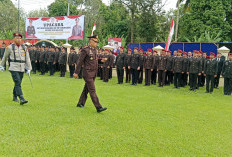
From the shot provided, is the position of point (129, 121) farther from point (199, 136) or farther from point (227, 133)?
→ point (227, 133)

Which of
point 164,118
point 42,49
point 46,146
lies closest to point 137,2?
point 42,49

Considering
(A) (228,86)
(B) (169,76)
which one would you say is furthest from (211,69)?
(B) (169,76)

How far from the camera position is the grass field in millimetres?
4324

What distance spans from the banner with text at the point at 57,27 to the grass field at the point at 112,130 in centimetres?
1336

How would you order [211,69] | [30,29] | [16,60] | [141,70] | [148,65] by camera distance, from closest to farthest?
[16,60]
[211,69]
[148,65]
[141,70]
[30,29]

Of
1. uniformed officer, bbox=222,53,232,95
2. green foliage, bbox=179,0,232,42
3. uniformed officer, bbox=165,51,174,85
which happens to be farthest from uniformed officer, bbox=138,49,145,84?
green foliage, bbox=179,0,232,42

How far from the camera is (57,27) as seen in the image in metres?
22.0

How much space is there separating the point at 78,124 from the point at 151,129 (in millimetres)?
1599

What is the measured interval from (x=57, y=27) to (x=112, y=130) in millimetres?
18174

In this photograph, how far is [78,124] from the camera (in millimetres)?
5695

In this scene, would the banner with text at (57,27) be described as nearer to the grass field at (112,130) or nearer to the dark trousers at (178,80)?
the dark trousers at (178,80)

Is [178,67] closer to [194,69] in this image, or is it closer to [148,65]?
[194,69]

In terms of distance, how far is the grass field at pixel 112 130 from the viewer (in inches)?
170

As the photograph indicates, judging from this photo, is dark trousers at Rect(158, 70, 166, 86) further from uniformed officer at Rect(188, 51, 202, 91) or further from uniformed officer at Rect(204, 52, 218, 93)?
uniformed officer at Rect(204, 52, 218, 93)
